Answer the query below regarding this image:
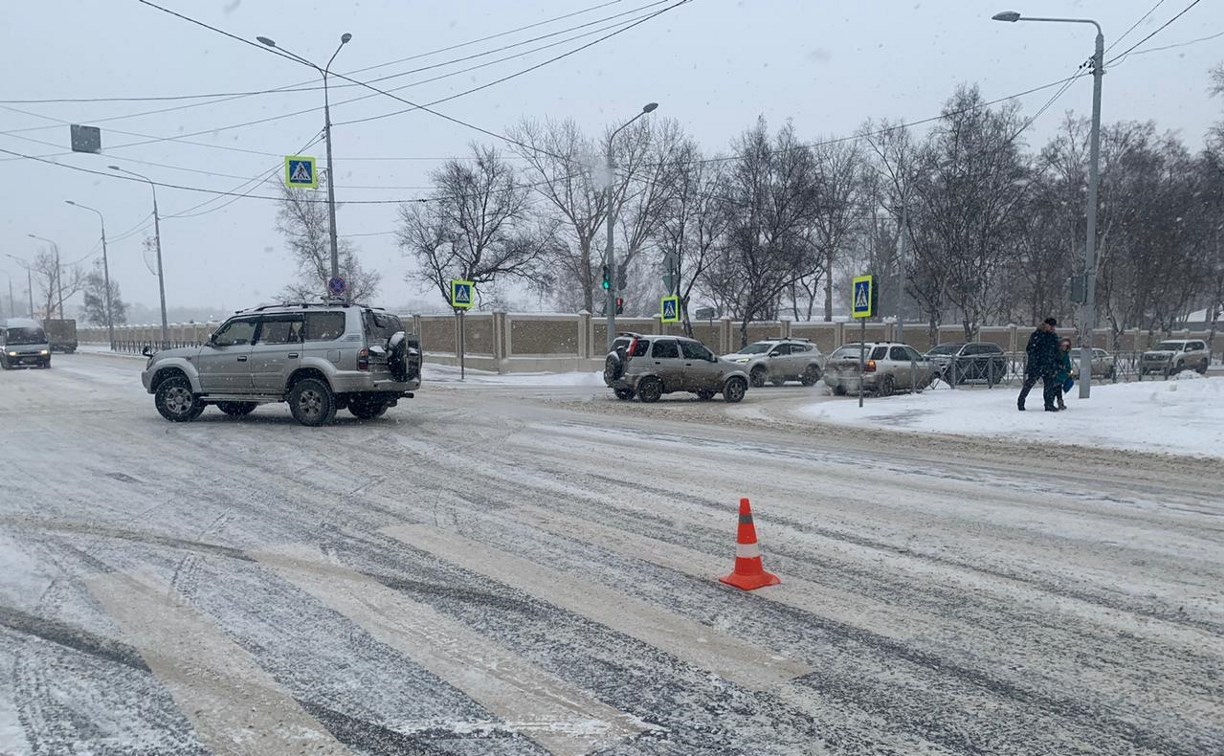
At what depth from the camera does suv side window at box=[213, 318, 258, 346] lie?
13008 millimetres

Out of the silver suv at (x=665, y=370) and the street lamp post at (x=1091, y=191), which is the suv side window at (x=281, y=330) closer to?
the silver suv at (x=665, y=370)

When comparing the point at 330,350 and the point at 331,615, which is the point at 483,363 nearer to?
the point at 330,350

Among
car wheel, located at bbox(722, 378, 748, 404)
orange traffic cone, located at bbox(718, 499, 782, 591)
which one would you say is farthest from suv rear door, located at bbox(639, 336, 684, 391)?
orange traffic cone, located at bbox(718, 499, 782, 591)

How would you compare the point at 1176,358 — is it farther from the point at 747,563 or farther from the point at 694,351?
the point at 747,563

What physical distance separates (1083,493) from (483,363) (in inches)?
1115

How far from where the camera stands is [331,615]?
4453 millimetres

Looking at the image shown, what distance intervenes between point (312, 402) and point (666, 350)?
9409 millimetres

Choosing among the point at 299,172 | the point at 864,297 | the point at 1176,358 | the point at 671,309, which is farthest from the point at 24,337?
the point at 1176,358

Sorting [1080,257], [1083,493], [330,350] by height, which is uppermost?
[1080,257]

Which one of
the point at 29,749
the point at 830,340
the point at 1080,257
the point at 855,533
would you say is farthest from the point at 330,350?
the point at 1080,257

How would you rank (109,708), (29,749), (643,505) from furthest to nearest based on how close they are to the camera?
(643,505) → (109,708) → (29,749)

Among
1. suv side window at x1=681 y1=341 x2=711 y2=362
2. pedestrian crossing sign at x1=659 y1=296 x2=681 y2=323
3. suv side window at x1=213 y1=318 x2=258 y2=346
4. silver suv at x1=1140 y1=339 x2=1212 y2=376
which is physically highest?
pedestrian crossing sign at x1=659 y1=296 x2=681 y2=323

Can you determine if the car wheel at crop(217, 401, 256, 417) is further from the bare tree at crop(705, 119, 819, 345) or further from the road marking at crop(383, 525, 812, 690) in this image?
the bare tree at crop(705, 119, 819, 345)

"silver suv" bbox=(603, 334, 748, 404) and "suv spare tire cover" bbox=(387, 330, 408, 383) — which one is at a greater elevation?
"suv spare tire cover" bbox=(387, 330, 408, 383)
